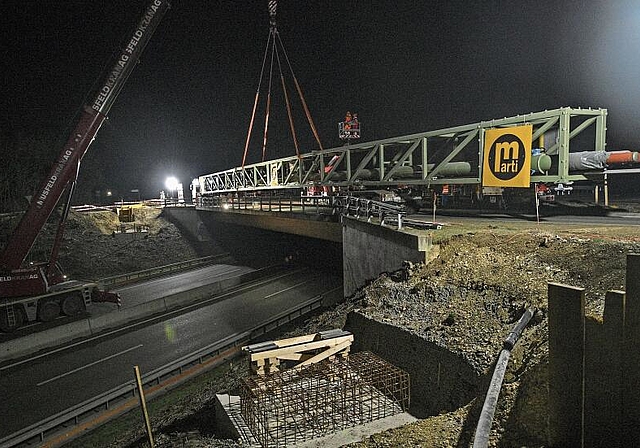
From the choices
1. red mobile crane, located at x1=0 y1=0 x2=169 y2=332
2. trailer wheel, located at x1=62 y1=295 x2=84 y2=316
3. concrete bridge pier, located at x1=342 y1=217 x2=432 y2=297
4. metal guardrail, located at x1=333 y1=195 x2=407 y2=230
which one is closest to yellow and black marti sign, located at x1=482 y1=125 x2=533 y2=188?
concrete bridge pier, located at x1=342 y1=217 x2=432 y2=297

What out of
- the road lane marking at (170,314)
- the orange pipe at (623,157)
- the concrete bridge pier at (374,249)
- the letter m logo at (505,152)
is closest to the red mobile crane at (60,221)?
the road lane marking at (170,314)

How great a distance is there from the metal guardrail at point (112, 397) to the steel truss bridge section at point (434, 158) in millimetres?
9053

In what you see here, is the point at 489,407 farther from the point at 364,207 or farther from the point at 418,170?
the point at 418,170

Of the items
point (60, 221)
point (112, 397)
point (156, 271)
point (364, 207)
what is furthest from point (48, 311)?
point (364, 207)

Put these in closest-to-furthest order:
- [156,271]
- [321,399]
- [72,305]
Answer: [321,399], [72,305], [156,271]

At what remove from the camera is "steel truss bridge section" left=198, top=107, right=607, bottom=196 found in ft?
44.1

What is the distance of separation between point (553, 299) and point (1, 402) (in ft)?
57.7

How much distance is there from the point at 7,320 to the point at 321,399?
1667cm

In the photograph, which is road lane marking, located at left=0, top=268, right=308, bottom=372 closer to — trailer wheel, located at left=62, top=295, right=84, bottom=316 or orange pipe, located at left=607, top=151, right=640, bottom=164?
trailer wheel, located at left=62, top=295, right=84, bottom=316

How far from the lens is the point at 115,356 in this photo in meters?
17.3

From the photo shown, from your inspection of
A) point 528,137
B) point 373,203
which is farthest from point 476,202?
point 528,137

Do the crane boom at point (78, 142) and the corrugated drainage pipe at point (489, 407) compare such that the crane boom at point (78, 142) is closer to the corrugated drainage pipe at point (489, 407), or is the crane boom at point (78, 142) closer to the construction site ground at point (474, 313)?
the construction site ground at point (474, 313)

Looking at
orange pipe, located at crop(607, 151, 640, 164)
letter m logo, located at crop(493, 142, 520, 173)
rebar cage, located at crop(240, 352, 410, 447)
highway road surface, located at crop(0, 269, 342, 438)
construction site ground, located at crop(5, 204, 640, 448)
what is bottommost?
highway road surface, located at crop(0, 269, 342, 438)

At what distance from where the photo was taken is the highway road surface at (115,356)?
1402 centimetres
